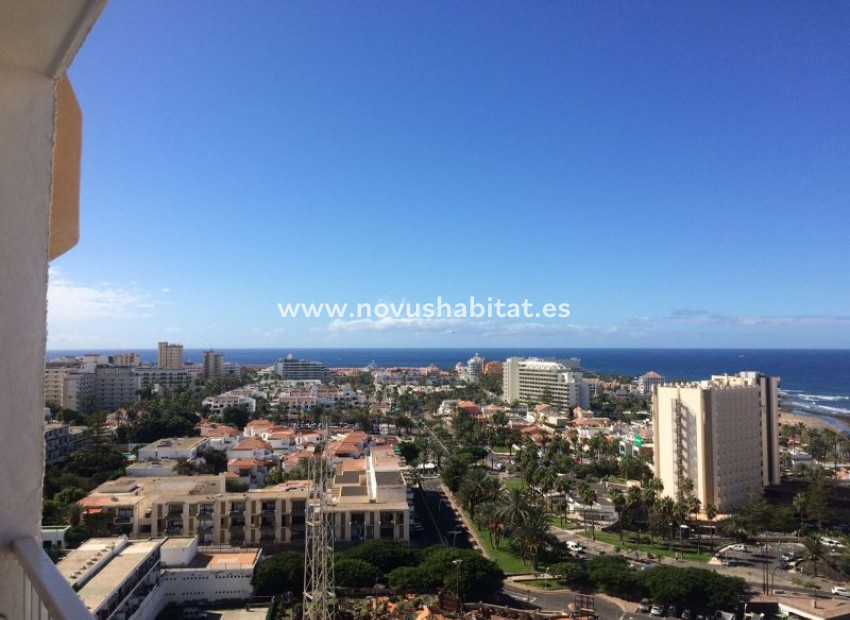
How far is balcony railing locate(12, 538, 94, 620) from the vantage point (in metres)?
1.21

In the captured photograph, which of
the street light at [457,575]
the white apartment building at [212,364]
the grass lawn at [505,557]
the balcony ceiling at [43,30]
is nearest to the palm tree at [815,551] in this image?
the grass lawn at [505,557]

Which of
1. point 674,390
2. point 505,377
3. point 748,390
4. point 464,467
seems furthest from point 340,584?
point 505,377

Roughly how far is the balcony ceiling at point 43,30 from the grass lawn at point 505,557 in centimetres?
1880

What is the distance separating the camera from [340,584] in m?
15.6

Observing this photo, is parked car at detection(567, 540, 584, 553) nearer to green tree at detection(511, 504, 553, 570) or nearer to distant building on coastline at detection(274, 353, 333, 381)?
green tree at detection(511, 504, 553, 570)

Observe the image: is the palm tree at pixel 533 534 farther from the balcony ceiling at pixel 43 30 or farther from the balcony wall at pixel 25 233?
the balcony ceiling at pixel 43 30

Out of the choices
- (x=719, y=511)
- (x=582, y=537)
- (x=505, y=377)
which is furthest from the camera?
(x=505, y=377)

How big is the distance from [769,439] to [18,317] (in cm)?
3137

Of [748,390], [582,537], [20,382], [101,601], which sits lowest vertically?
[582,537]

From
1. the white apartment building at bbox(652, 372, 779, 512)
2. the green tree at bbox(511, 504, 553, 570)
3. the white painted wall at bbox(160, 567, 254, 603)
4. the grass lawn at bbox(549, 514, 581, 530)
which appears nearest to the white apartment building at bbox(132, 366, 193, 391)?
the grass lawn at bbox(549, 514, 581, 530)

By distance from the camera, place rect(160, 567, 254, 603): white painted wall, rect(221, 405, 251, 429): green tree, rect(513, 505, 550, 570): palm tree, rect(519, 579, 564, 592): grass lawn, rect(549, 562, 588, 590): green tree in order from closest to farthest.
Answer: rect(160, 567, 254, 603): white painted wall < rect(549, 562, 588, 590): green tree < rect(519, 579, 564, 592): grass lawn < rect(513, 505, 550, 570): palm tree < rect(221, 405, 251, 429): green tree

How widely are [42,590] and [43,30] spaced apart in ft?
4.05

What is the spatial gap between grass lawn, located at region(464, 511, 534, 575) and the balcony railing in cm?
1834

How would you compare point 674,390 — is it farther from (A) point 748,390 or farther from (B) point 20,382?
(B) point 20,382
